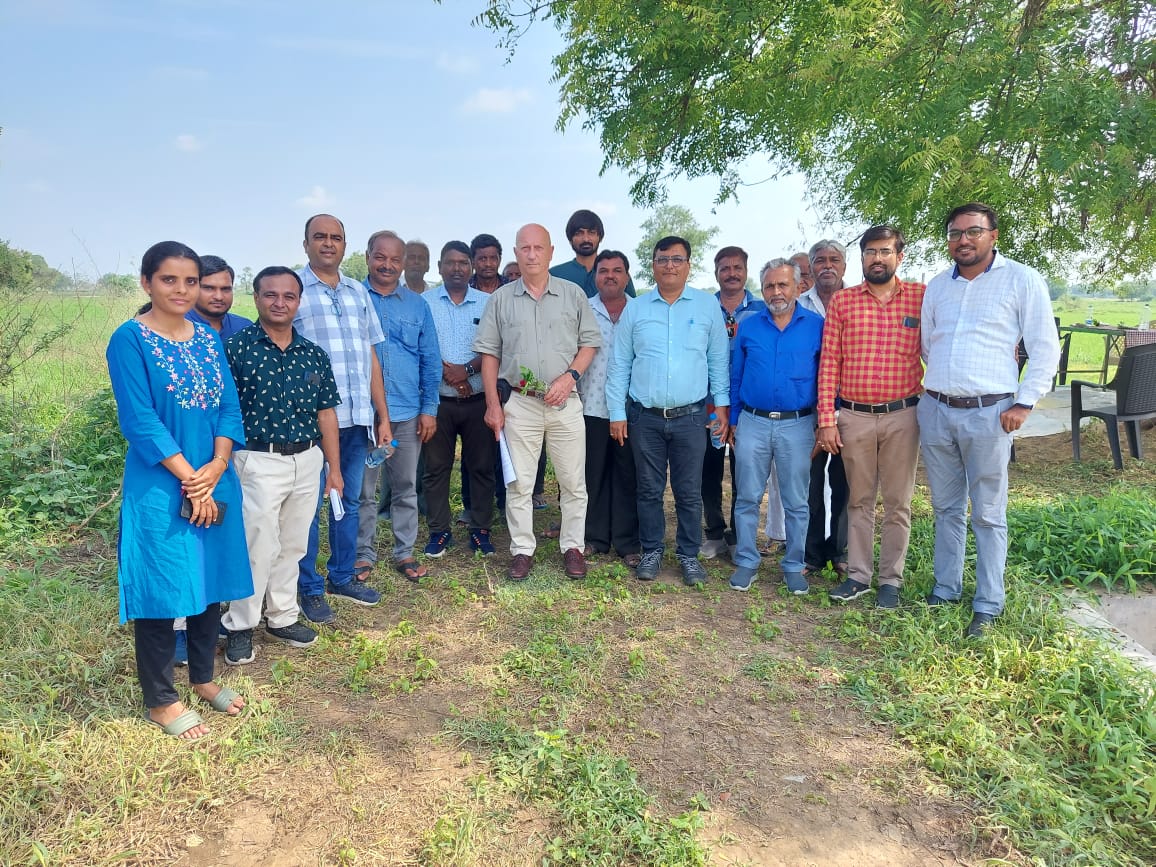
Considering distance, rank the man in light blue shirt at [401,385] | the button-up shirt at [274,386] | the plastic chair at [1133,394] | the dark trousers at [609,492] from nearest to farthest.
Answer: the button-up shirt at [274,386] → the man in light blue shirt at [401,385] → the dark trousers at [609,492] → the plastic chair at [1133,394]

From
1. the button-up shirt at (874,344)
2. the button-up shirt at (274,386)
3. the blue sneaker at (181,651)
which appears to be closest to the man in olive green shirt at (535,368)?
the button-up shirt at (274,386)

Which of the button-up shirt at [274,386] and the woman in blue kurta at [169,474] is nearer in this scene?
the woman in blue kurta at [169,474]

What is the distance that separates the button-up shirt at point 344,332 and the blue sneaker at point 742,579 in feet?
8.32

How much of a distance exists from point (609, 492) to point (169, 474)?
3.10 meters

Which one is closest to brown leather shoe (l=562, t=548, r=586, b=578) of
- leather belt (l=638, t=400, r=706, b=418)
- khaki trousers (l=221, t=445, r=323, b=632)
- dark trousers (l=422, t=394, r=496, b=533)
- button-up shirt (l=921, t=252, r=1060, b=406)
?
dark trousers (l=422, t=394, r=496, b=533)

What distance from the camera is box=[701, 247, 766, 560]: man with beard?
5039 mm

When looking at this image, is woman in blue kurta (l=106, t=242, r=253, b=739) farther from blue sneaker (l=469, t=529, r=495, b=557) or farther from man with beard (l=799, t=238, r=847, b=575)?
man with beard (l=799, t=238, r=847, b=575)

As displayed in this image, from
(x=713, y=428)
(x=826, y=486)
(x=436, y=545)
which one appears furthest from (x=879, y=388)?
(x=436, y=545)

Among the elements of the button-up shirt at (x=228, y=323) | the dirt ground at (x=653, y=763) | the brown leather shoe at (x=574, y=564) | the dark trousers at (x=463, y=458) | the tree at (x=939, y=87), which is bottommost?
the dirt ground at (x=653, y=763)

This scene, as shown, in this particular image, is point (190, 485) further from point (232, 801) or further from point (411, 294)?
point (411, 294)

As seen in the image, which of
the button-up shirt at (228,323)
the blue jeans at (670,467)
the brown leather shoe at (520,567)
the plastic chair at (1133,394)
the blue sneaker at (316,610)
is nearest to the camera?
the button-up shirt at (228,323)

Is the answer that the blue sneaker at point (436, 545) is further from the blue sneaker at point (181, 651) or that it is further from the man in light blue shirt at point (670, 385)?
the blue sneaker at point (181, 651)

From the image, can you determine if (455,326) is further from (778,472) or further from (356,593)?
(778,472)

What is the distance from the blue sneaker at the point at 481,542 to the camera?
5.36 meters
